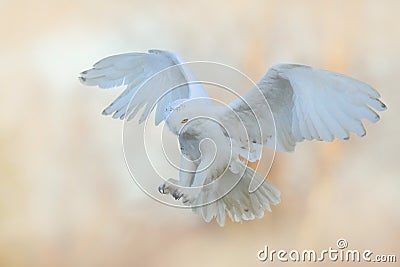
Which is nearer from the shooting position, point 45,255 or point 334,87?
point 334,87

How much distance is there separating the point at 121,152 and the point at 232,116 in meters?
0.29

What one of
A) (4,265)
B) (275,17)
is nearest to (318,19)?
(275,17)

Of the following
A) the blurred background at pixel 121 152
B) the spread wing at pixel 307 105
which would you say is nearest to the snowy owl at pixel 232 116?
the spread wing at pixel 307 105

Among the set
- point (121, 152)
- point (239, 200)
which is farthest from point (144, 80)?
point (239, 200)

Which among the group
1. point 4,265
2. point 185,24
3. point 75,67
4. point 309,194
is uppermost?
point 185,24

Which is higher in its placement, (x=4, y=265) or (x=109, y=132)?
(x=109, y=132)

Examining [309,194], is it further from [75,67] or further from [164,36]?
[75,67]

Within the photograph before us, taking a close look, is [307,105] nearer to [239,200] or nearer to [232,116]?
[232,116]

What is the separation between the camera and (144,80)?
1.01 meters

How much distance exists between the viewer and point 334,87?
84 centimetres

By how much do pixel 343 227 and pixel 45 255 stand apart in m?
0.65

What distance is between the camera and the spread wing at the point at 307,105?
0.84 metres
